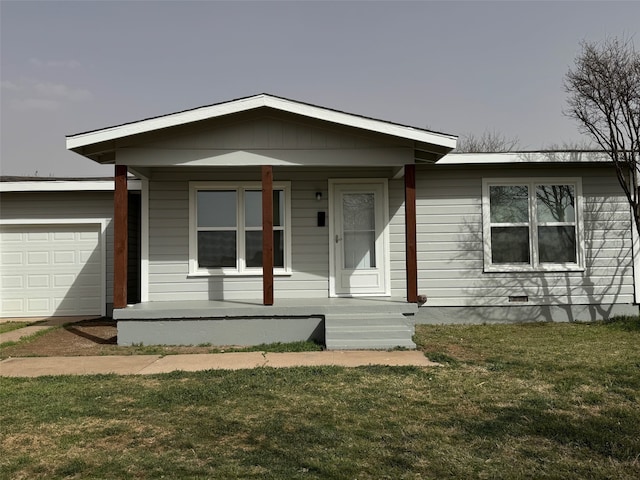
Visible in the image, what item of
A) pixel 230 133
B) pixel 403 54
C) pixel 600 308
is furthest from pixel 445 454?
pixel 403 54

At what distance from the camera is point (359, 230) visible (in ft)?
29.2

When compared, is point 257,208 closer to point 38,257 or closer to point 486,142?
point 38,257

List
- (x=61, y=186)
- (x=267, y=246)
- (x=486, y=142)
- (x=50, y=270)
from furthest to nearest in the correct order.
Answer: (x=486, y=142) → (x=50, y=270) → (x=61, y=186) → (x=267, y=246)

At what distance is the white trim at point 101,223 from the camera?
33.0 feet

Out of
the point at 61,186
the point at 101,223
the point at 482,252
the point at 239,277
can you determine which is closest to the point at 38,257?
the point at 101,223

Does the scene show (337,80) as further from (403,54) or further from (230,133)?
(230,133)

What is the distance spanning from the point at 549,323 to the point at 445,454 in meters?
6.46

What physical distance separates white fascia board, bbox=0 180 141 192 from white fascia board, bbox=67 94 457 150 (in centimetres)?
269

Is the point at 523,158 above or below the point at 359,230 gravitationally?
above

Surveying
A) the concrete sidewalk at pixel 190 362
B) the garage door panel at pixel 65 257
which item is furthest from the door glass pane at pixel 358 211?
the garage door panel at pixel 65 257

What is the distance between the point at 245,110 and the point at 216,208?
2335mm

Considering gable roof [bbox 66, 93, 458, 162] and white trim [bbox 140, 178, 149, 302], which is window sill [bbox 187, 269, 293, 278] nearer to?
white trim [bbox 140, 178, 149, 302]

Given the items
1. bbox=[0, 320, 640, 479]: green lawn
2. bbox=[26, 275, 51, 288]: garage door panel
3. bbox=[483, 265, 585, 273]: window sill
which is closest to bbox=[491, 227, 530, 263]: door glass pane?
bbox=[483, 265, 585, 273]: window sill

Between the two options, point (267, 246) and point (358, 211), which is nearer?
point (267, 246)
